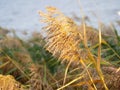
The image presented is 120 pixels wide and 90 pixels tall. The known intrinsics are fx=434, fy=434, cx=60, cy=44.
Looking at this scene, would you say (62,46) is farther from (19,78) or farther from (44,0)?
(44,0)

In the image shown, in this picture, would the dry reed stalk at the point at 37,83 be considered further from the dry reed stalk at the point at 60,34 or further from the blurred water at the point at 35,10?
the blurred water at the point at 35,10

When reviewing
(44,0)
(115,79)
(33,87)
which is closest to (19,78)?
(33,87)

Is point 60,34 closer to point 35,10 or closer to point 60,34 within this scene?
point 60,34

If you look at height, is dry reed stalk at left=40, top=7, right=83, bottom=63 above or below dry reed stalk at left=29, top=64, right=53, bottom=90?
above

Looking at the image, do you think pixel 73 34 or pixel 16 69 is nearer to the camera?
pixel 73 34

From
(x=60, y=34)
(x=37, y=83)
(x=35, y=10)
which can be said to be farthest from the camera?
(x=35, y=10)

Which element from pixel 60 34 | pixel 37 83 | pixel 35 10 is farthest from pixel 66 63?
pixel 35 10

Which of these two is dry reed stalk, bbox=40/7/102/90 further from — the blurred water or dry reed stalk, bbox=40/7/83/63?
the blurred water

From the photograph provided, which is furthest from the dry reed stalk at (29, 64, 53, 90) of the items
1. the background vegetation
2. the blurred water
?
the blurred water
